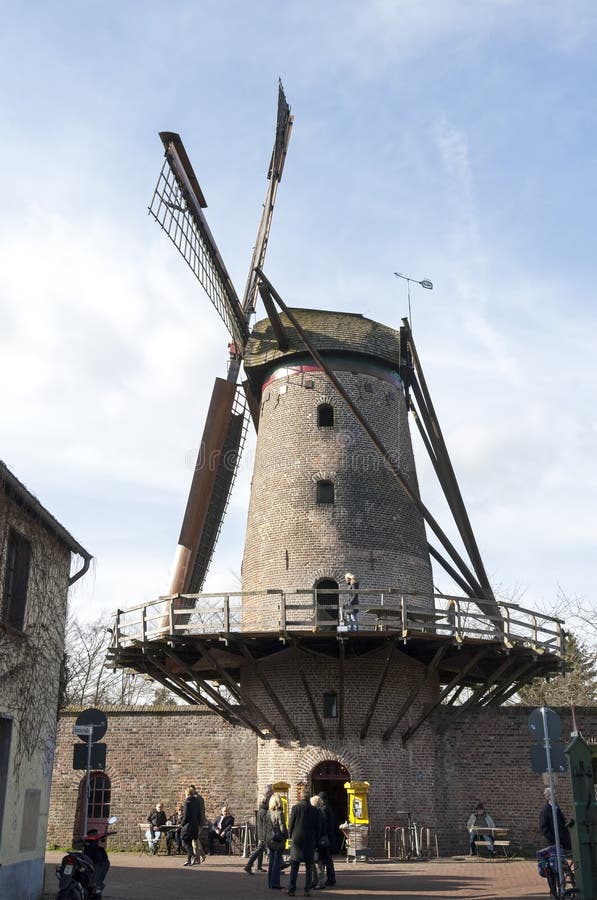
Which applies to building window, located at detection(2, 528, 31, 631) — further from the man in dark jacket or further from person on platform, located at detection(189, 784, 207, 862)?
person on platform, located at detection(189, 784, 207, 862)

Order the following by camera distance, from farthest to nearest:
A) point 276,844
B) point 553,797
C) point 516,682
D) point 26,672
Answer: point 516,682
point 276,844
point 26,672
point 553,797

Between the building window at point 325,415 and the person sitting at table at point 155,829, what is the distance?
9.30 m

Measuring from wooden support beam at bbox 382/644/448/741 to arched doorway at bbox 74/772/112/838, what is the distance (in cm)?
700

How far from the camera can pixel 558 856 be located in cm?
1132

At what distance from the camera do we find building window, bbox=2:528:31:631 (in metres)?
12.1

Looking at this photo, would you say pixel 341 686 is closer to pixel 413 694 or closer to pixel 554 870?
pixel 413 694

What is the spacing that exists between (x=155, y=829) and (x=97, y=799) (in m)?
2.32

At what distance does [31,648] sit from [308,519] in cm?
860

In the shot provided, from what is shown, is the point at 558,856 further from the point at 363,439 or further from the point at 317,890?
the point at 363,439

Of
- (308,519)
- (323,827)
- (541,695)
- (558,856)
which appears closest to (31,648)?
(323,827)

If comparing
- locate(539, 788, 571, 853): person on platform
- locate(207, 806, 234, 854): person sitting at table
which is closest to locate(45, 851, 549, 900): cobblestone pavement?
locate(539, 788, 571, 853): person on platform

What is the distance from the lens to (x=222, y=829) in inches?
768

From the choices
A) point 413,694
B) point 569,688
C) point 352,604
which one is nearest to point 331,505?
point 352,604

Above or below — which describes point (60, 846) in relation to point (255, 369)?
below
